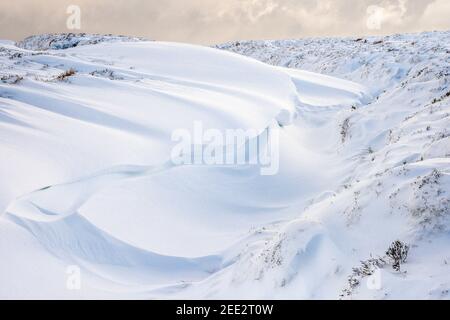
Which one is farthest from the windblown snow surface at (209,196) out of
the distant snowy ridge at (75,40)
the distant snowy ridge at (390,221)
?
the distant snowy ridge at (75,40)

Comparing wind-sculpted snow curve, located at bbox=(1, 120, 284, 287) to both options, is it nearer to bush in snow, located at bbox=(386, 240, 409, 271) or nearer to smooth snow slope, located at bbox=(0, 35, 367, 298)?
smooth snow slope, located at bbox=(0, 35, 367, 298)

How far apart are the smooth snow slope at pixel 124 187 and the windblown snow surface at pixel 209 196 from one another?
Result: 24mm

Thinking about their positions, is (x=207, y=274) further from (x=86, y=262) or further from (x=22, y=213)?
(x=22, y=213)

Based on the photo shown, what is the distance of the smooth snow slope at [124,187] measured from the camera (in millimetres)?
5340

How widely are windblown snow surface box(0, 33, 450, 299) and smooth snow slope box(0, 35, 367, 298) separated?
24 millimetres

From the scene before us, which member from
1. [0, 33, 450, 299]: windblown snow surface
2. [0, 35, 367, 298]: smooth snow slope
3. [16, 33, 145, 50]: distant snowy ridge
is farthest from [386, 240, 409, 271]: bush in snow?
[16, 33, 145, 50]: distant snowy ridge

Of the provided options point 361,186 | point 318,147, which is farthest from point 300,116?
point 361,186

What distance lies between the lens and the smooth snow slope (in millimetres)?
5340

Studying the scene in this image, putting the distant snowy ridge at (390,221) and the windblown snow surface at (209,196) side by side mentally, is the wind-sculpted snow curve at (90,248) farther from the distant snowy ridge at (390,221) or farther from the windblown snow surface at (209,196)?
the distant snowy ridge at (390,221)

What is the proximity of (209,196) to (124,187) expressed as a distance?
162cm

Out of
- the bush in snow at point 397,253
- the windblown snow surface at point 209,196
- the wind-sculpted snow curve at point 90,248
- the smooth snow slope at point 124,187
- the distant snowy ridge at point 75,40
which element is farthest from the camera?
the distant snowy ridge at point 75,40

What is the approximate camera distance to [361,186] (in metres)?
5.73

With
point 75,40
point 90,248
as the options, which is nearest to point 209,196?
point 90,248
